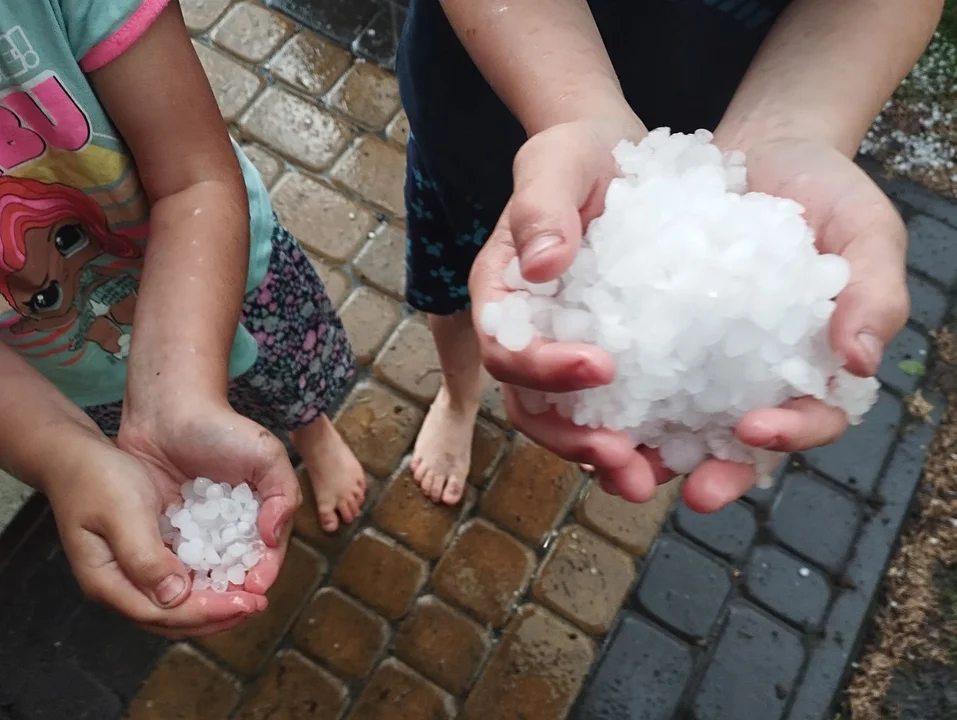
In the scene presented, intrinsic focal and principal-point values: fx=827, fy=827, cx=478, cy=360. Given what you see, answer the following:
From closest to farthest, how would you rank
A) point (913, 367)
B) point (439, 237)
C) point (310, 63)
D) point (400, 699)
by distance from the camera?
point (439, 237) < point (400, 699) < point (913, 367) < point (310, 63)

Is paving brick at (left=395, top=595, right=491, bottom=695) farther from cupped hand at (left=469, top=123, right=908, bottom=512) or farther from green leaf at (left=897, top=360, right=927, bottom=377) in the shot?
green leaf at (left=897, top=360, right=927, bottom=377)

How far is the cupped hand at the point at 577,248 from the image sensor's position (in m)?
0.88

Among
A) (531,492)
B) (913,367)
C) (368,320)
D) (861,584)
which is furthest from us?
(368,320)

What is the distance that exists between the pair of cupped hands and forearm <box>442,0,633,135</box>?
5 cm

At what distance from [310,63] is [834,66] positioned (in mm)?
1887

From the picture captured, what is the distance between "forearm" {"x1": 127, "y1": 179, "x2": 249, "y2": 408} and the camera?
113 cm

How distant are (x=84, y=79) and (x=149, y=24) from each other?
0.11m

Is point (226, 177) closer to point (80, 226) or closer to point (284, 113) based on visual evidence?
point (80, 226)

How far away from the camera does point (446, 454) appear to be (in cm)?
197

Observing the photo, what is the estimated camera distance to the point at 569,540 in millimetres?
1950

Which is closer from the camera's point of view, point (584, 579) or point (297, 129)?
point (584, 579)

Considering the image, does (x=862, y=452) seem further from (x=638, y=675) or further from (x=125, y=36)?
(x=125, y=36)

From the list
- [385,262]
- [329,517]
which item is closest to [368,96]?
[385,262]

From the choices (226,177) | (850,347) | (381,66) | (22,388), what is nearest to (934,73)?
(381,66)
